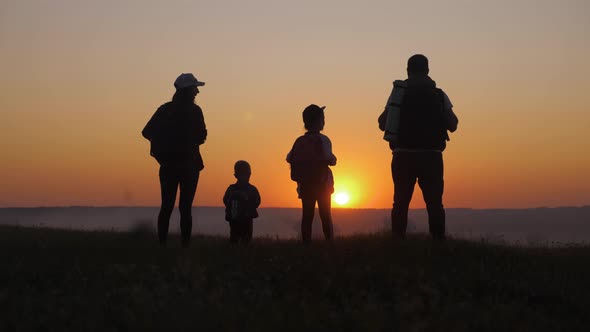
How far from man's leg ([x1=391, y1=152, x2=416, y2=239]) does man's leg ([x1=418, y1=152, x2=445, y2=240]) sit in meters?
0.17

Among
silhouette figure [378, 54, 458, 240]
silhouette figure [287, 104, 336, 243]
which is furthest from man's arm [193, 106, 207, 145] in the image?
silhouette figure [378, 54, 458, 240]

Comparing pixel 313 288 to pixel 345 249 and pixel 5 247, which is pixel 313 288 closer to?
pixel 345 249

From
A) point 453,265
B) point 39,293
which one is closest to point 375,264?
point 453,265

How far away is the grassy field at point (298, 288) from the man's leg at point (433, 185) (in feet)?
1.53

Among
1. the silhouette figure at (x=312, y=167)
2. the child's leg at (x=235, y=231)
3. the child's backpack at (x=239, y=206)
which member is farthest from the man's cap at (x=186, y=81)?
the child's leg at (x=235, y=231)

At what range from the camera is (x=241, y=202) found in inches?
518

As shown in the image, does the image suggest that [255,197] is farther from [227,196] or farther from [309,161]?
[309,161]

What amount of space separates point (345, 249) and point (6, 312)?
4.78 metres

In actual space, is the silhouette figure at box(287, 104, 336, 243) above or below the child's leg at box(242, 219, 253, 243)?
above

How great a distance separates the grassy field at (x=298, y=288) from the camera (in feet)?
21.6

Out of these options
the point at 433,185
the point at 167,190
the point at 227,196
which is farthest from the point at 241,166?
the point at 433,185

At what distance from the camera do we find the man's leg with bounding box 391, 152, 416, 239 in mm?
11117

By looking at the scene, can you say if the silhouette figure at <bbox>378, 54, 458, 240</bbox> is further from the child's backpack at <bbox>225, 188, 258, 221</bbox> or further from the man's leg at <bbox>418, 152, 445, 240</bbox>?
the child's backpack at <bbox>225, 188, 258, 221</bbox>

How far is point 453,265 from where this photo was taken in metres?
9.62
